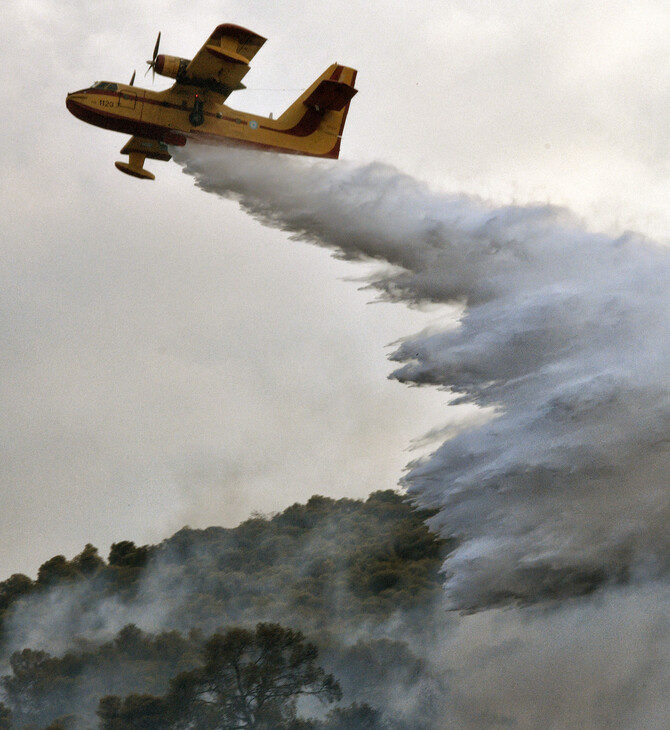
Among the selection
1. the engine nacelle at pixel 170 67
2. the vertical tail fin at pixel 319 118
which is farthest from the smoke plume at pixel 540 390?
the engine nacelle at pixel 170 67

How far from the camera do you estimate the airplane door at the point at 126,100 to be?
24.0m

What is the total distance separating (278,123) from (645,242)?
931 cm

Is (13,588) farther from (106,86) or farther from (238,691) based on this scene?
(106,86)

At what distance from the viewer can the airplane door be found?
23984mm

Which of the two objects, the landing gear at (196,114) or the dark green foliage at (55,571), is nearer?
the landing gear at (196,114)

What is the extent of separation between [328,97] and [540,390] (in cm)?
1043

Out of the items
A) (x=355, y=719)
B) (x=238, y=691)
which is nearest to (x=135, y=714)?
(x=238, y=691)

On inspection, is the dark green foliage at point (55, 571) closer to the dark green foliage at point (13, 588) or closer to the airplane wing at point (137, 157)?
the dark green foliage at point (13, 588)

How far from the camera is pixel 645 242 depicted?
71.4ft

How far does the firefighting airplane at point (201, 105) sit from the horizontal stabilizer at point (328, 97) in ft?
0.10

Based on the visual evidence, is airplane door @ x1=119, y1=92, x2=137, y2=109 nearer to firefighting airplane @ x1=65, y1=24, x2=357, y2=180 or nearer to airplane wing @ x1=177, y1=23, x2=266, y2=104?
firefighting airplane @ x1=65, y1=24, x2=357, y2=180

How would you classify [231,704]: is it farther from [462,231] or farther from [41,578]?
[41,578]

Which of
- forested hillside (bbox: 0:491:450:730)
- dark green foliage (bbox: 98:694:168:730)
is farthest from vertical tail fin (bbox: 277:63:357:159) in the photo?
dark green foliage (bbox: 98:694:168:730)

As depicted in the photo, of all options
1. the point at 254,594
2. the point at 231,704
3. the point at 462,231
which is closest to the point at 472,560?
the point at 462,231
